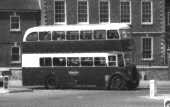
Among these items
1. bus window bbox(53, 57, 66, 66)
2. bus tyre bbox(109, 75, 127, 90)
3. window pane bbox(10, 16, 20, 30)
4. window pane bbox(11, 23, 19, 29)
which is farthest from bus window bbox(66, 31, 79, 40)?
window pane bbox(11, 23, 19, 29)

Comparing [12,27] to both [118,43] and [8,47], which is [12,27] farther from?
[118,43]

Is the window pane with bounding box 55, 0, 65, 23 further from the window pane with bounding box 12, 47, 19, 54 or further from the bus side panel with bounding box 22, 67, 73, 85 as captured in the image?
the bus side panel with bounding box 22, 67, 73, 85

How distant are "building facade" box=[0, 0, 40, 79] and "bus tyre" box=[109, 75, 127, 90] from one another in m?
19.2

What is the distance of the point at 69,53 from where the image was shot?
134 feet

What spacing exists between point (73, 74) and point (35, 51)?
301 cm

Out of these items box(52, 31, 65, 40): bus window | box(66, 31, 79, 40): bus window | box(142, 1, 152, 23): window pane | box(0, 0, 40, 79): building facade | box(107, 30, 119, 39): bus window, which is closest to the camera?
box(107, 30, 119, 39): bus window

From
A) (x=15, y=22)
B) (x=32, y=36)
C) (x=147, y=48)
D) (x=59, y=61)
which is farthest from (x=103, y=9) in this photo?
(x=59, y=61)

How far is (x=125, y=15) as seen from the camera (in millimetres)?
56875

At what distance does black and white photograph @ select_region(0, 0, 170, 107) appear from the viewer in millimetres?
32031

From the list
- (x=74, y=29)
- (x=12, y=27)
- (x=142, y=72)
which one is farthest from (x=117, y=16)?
(x=74, y=29)

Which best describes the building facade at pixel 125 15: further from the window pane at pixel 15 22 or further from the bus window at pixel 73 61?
the bus window at pixel 73 61

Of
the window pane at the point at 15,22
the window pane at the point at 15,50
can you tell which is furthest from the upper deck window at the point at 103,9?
the window pane at the point at 15,50

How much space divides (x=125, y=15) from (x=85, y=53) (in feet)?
56.8

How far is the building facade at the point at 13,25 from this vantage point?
189 ft
